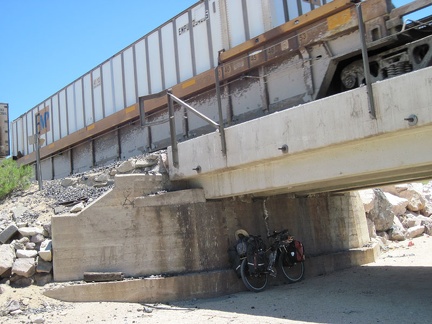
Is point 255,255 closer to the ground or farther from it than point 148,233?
closer to the ground

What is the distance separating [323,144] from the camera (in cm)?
802

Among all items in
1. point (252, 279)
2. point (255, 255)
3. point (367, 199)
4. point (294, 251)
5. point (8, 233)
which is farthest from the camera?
point (367, 199)

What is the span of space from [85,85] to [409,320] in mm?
14515

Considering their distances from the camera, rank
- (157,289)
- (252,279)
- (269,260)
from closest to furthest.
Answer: (157,289), (252,279), (269,260)

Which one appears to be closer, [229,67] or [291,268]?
[291,268]

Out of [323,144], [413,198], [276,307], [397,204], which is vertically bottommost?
[276,307]

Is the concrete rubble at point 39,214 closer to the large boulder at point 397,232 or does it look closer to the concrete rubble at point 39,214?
the concrete rubble at point 39,214

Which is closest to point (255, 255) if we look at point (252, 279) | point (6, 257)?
point (252, 279)

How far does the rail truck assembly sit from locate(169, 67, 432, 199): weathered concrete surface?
0.59 metres

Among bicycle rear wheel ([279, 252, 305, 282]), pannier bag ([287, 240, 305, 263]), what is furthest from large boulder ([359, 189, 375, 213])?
pannier bag ([287, 240, 305, 263])

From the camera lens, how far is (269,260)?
1081 cm

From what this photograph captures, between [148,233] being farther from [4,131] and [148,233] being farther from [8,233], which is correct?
[4,131]

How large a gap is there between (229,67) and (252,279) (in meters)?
5.40

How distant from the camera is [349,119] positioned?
763 centimetres
